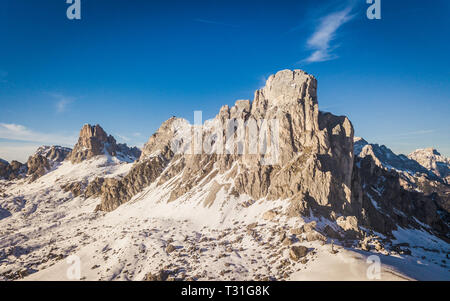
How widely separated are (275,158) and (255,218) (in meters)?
29.2

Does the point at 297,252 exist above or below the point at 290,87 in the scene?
below

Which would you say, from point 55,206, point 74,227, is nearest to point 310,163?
point 74,227

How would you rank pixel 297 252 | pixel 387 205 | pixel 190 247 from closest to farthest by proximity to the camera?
pixel 297 252, pixel 190 247, pixel 387 205

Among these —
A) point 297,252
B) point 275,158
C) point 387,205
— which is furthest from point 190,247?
point 387,205

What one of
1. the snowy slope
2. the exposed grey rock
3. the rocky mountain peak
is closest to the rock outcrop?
the snowy slope

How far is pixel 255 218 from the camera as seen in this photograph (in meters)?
77.6

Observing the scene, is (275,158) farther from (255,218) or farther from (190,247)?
(190,247)

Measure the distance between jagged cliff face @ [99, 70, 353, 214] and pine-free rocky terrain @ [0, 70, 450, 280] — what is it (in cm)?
53

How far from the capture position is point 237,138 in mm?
114562

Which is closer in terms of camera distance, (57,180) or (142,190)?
(142,190)

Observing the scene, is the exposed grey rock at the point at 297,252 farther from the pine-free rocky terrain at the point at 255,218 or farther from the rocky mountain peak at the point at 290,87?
the rocky mountain peak at the point at 290,87

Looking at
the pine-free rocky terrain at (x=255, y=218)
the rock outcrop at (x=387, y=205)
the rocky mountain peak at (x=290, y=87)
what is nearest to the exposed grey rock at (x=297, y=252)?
the pine-free rocky terrain at (x=255, y=218)
